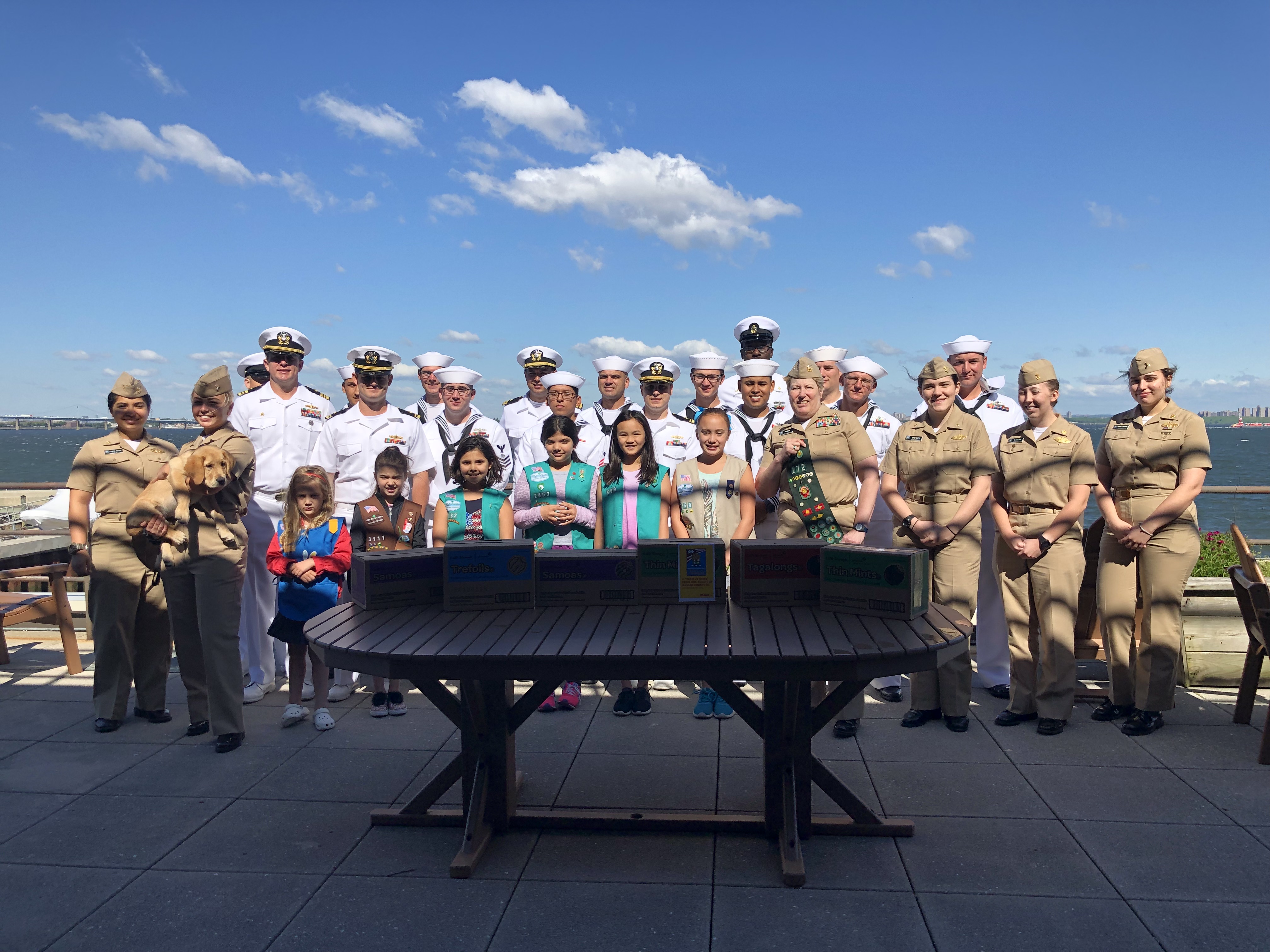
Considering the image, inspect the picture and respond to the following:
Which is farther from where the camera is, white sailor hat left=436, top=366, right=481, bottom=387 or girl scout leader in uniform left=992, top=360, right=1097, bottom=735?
white sailor hat left=436, top=366, right=481, bottom=387

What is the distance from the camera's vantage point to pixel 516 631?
2.89 meters

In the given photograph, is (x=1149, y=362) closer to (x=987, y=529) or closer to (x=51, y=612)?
(x=987, y=529)

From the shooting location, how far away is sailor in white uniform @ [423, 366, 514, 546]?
5.92m

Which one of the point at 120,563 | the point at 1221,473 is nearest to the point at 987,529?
the point at 120,563

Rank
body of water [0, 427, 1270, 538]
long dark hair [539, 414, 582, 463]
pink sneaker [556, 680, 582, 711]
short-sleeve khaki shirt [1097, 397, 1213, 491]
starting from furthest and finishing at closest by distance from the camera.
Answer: body of water [0, 427, 1270, 538] → pink sneaker [556, 680, 582, 711] → long dark hair [539, 414, 582, 463] → short-sleeve khaki shirt [1097, 397, 1213, 491]

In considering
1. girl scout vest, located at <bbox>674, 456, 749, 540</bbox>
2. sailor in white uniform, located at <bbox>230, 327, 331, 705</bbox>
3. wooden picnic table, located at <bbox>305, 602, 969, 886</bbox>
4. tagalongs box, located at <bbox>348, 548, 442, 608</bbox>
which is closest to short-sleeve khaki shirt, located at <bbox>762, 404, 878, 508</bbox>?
girl scout vest, located at <bbox>674, 456, 749, 540</bbox>

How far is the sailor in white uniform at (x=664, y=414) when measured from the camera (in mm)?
5602

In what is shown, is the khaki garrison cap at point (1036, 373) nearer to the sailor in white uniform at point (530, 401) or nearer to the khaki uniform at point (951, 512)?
the khaki uniform at point (951, 512)

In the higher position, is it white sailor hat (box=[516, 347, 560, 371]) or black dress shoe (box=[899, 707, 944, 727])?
white sailor hat (box=[516, 347, 560, 371])

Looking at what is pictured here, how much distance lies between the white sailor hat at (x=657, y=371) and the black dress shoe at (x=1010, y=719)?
277cm

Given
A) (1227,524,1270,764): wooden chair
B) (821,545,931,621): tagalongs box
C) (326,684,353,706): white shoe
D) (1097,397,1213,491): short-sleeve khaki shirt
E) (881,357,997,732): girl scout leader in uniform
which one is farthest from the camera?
(326,684,353,706): white shoe

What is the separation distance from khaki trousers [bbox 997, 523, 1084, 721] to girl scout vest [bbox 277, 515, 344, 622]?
3539 millimetres

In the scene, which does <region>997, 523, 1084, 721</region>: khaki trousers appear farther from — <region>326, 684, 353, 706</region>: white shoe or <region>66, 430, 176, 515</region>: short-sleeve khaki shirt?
<region>66, 430, 176, 515</region>: short-sleeve khaki shirt

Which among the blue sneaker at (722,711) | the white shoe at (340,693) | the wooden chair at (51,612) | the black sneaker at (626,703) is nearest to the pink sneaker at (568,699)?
the black sneaker at (626,703)
